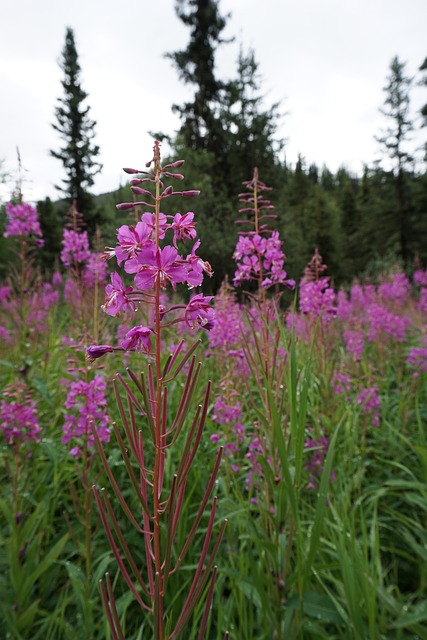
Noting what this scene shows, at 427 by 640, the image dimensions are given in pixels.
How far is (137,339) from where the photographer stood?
2.94ft

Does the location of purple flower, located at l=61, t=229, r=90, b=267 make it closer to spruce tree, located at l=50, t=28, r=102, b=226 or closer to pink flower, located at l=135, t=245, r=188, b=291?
pink flower, located at l=135, t=245, r=188, b=291

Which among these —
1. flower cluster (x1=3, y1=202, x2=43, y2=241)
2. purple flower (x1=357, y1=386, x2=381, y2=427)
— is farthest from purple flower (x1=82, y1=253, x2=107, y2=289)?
purple flower (x1=357, y1=386, x2=381, y2=427)

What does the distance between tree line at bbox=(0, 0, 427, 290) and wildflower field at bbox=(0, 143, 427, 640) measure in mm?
10315

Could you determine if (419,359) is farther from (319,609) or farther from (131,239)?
(131,239)

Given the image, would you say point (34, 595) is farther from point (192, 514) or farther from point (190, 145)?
point (190, 145)

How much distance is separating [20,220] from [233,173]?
17237 mm

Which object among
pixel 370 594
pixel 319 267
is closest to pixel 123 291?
pixel 370 594

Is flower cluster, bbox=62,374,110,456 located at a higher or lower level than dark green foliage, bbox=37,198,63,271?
lower

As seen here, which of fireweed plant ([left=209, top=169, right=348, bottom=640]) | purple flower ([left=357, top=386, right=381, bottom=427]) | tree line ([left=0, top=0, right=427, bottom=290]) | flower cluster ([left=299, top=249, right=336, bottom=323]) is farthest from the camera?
→ tree line ([left=0, top=0, right=427, bottom=290])

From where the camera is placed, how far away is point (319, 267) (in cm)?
315

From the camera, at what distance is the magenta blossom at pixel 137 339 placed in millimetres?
873

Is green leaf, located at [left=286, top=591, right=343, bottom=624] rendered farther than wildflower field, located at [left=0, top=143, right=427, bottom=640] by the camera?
Yes

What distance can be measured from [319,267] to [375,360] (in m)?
2.59

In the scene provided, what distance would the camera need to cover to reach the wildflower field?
0.89 metres
